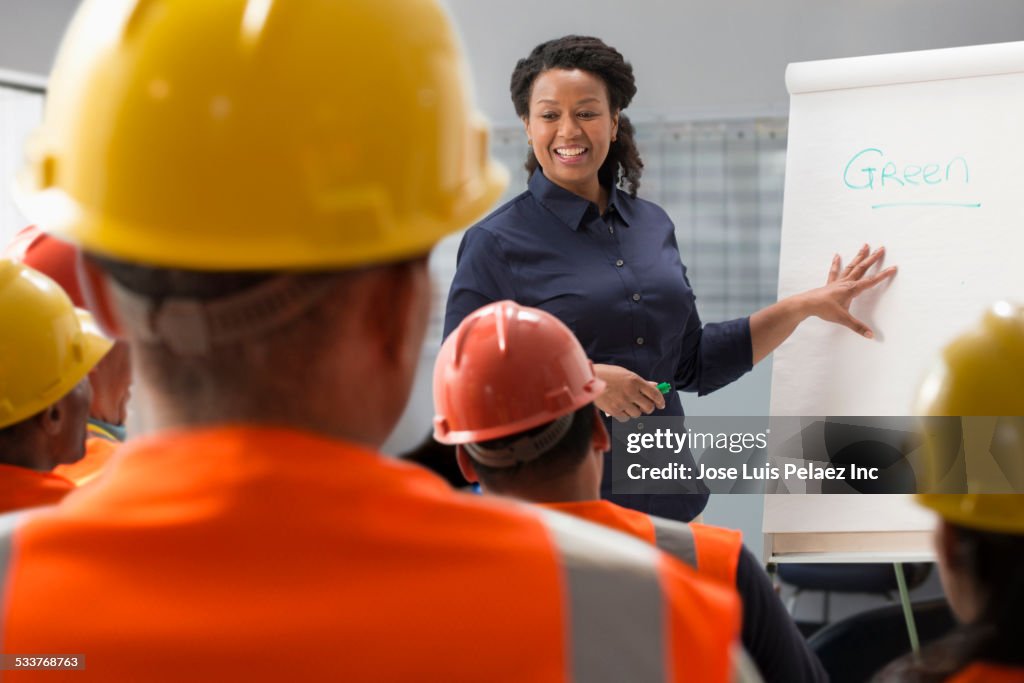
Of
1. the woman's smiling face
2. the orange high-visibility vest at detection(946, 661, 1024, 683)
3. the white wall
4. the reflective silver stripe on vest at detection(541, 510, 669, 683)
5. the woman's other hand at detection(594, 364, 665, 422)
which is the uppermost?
the white wall

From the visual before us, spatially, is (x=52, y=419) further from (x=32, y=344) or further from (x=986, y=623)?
(x=986, y=623)

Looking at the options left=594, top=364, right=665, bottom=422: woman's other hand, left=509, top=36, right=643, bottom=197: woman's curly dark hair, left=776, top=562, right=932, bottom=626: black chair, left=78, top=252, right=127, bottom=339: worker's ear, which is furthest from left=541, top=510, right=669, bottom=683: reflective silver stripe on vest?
left=776, top=562, right=932, bottom=626: black chair

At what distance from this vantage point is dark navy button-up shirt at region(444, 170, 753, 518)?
7.50 ft

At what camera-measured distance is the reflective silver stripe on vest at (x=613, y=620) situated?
576mm

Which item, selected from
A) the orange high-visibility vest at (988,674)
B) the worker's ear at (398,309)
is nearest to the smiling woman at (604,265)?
the orange high-visibility vest at (988,674)

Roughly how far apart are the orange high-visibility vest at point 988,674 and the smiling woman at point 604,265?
52.8 inches

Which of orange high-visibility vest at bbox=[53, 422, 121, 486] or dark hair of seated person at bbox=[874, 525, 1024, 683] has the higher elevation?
dark hair of seated person at bbox=[874, 525, 1024, 683]

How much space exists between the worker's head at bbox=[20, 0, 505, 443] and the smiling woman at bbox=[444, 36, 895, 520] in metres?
1.56

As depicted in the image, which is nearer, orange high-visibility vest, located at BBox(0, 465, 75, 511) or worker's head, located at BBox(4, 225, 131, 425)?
orange high-visibility vest, located at BBox(0, 465, 75, 511)

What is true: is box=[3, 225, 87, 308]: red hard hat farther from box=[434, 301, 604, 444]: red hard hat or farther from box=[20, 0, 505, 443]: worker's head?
box=[20, 0, 505, 443]: worker's head

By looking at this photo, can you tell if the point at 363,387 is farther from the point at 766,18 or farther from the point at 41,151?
the point at 766,18

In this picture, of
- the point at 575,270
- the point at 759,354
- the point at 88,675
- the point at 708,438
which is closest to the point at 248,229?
the point at 88,675

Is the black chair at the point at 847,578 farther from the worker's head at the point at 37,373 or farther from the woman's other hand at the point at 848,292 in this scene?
the worker's head at the point at 37,373

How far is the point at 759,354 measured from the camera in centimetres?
256
